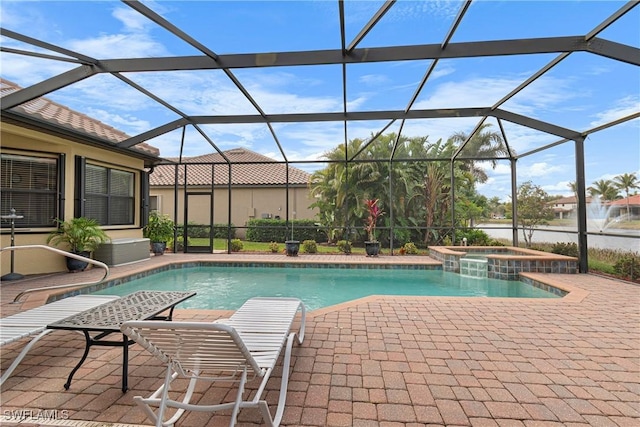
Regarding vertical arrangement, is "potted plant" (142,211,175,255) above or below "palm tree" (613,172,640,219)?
below

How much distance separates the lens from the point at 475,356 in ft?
9.22

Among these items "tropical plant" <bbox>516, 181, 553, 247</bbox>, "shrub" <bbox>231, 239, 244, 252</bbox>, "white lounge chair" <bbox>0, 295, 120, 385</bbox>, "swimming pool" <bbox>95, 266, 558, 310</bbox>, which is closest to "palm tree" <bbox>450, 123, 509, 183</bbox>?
"tropical plant" <bbox>516, 181, 553, 247</bbox>

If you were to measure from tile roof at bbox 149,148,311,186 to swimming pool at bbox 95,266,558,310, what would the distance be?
3909 mm

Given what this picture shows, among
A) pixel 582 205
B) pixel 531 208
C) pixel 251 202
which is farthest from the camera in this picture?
pixel 251 202

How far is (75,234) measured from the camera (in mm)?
6715

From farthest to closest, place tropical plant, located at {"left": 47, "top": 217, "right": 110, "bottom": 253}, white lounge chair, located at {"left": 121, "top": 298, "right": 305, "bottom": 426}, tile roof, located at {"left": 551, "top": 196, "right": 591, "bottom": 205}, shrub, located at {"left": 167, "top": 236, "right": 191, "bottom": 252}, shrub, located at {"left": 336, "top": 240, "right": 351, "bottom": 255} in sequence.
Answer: shrub, located at {"left": 167, "top": 236, "right": 191, "bottom": 252}, shrub, located at {"left": 336, "top": 240, "right": 351, "bottom": 255}, tile roof, located at {"left": 551, "top": 196, "right": 591, "bottom": 205}, tropical plant, located at {"left": 47, "top": 217, "right": 110, "bottom": 253}, white lounge chair, located at {"left": 121, "top": 298, "right": 305, "bottom": 426}

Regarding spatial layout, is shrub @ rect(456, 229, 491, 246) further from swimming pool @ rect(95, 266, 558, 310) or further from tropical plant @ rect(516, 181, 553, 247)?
swimming pool @ rect(95, 266, 558, 310)

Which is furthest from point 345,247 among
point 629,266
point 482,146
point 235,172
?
point 482,146

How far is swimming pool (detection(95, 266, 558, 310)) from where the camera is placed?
5.98m

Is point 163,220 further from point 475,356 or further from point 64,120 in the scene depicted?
point 475,356

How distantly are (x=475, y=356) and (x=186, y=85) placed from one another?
6564 mm

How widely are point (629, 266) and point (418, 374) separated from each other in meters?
6.24

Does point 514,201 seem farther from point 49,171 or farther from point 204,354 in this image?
point 49,171

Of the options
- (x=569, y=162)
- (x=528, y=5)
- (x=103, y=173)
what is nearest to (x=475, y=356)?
(x=528, y=5)
